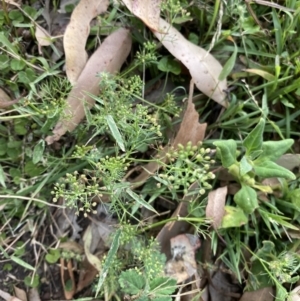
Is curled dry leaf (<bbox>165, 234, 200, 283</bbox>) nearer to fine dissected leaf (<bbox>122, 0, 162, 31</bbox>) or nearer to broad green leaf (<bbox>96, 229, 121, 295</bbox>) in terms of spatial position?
broad green leaf (<bbox>96, 229, 121, 295</bbox>)

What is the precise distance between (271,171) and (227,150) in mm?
156

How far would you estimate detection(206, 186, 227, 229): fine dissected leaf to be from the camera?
1.74 meters

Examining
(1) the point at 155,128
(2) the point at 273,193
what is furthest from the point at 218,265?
(1) the point at 155,128

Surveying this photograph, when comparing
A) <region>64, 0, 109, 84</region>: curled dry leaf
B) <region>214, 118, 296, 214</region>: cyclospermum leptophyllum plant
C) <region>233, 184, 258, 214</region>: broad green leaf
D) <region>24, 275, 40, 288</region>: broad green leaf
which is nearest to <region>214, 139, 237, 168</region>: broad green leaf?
<region>214, 118, 296, 214</region>: cyclospermum leptophyllum plant

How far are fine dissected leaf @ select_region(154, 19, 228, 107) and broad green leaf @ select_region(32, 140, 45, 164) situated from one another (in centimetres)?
53

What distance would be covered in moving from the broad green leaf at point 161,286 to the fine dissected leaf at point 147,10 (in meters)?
0.80

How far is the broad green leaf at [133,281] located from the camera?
1.62m

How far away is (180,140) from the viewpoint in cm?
179

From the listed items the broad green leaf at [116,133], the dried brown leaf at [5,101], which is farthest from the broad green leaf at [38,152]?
the broad green leaf at [116,133]

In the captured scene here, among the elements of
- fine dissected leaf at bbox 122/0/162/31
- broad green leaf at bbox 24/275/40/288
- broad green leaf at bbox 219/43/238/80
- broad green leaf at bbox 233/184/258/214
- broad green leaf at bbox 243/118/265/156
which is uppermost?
fine dissected leaf at bbox 122/0/162/31

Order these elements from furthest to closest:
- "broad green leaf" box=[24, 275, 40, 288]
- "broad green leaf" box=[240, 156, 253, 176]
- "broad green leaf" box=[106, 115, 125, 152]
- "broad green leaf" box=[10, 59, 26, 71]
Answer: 1. "broad green leaf" box=[24, 275, 40, 288]
2. "broad green leaf" box=[10, 59, 26, 71]
3. "broad green leaf" box=[240, 156, 253, 176]
4. "broad green leaf" box=[106, 115, 125, 152]

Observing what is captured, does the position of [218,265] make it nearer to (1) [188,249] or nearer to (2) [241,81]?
(1) [188,249]

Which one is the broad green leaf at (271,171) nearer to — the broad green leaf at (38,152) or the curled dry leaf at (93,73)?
the curled dry leaf at (93,73)

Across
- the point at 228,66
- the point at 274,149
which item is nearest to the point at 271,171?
the point at 274,149
